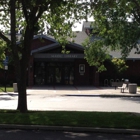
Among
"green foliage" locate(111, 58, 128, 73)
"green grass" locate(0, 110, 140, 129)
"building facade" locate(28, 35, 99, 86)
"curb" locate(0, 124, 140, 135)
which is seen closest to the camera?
"curb" locate(0, 124, 140, 135)

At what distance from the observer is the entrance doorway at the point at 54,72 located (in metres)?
39.2

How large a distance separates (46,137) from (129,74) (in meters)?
32.0

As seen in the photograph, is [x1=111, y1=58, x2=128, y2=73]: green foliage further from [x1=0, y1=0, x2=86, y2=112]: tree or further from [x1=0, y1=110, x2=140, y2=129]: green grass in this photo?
[x1=0, y1=110, x2=140, y2=129]: green grass

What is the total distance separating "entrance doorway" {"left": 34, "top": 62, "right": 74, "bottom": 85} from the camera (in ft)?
129

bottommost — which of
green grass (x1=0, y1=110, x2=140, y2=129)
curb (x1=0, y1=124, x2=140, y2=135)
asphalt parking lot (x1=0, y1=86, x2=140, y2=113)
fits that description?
asphalt parking lot (x1=0, y1=86, x2=140, y2=113)

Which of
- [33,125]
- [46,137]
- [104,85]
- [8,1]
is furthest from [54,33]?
[104,85]

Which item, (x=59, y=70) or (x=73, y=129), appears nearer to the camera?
(x=73, y=129)

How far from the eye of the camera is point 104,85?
38.2 metres

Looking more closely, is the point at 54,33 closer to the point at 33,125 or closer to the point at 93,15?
the point at 93,15

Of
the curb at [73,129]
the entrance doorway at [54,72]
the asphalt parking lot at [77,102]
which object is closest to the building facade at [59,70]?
the entrance doorway at [54,72]

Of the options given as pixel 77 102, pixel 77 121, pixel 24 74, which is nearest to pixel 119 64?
pixel 77 102

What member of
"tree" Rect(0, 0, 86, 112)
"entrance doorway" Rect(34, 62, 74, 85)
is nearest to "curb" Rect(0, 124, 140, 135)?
"tree" Rect(0, 0, 86, 112)

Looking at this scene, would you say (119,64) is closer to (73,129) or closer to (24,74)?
A: (24,74)

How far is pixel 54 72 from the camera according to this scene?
3909 cm
